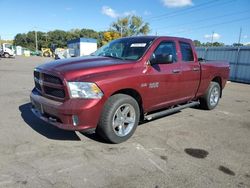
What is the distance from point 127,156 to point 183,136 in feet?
5.04

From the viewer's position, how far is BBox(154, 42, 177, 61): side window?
5.34 meters

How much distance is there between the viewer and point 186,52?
630 centimetres

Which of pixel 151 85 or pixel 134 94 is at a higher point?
pixel 151 85

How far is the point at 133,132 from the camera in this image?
4871mm

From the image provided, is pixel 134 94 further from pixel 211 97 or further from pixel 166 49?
pixel 211 97

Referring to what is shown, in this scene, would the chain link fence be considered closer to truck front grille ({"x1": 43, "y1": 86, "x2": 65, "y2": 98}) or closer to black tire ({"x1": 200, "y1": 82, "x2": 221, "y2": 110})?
A: black tire ({"x1": 200, "y1": 82, "x2": 221, "y2": 110})

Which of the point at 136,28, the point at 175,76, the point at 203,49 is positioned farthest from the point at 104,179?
the point at 136,28

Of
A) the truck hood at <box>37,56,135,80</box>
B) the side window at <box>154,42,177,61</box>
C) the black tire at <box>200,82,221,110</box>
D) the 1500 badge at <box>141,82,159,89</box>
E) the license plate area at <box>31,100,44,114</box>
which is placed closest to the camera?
the truck hood at <box>37,56,135,80</box>

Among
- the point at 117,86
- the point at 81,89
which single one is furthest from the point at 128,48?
the point at 81,89

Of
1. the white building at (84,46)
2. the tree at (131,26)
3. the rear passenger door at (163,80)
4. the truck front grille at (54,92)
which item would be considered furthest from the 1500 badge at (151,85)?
the tree at (131,26)

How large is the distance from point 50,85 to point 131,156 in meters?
1.78

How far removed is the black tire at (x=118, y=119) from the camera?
4.31 m

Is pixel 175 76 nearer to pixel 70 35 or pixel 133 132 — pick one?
pixel 133 132

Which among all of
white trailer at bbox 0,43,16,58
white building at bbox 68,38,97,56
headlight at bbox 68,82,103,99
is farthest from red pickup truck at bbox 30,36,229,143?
white building at bbox 68,38,97,56
